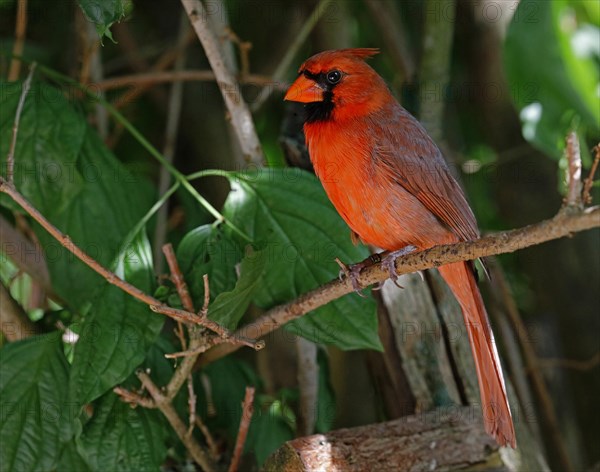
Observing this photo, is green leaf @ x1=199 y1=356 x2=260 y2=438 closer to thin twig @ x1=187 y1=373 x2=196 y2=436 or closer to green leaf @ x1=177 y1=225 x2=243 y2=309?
thin twig @ x1=187 y1=373 x2=196 y2=436

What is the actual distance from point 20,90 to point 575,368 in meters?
2.17

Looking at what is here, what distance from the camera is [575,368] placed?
318cm

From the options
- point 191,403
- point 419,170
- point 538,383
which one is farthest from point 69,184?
point 538,383

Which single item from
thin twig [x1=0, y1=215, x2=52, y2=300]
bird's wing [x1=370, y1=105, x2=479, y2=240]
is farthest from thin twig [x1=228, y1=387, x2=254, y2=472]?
thin twig [x1=0, y1=215, x2=52, y2=300]

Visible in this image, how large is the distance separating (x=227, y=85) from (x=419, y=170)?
0.56 metres

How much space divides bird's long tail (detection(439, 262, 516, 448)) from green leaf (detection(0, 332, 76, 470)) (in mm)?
990

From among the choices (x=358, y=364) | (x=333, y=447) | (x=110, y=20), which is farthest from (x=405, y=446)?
(x=358, y=364)

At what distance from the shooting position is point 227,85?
2.30 meters

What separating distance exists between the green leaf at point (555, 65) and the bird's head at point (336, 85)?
47 centimetres

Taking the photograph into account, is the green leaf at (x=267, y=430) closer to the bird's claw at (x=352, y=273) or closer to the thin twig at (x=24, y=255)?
the bird's claw at (x=352, y=273)

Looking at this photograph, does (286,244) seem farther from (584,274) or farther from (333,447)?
(584,274)

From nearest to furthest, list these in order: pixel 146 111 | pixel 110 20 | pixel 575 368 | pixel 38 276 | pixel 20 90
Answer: pixel 110 20, pixel 20 90, pixel 38 276, pixel 575 368, pixel 146 111

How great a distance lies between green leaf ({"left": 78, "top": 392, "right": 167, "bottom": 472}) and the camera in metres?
2.02

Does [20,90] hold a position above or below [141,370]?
above
